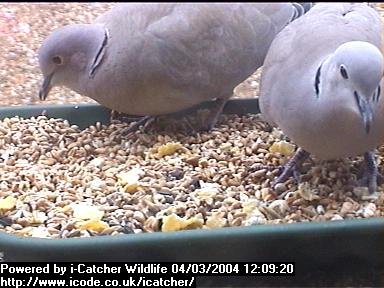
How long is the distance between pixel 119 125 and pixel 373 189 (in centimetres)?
63

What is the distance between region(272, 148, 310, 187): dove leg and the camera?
64.4 inches

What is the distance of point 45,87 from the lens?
1.73 meters

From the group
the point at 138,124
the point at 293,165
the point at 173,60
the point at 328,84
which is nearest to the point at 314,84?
the point at 328,84

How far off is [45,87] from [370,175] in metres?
0.71

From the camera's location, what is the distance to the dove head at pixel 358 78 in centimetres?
134

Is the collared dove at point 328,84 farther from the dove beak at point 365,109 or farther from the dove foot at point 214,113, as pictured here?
the dove foot at point 214,113

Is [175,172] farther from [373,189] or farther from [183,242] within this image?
[373,189]

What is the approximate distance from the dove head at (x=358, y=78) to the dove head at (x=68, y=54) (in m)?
0.53

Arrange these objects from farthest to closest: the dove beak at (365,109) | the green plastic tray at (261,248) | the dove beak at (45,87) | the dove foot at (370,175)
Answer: the dove beak at (45,87), the dove foot at (370,175), the green plastic tray at (261,248), the dove beak at (365,109)

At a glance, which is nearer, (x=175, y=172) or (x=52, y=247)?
(x=52, y=247)

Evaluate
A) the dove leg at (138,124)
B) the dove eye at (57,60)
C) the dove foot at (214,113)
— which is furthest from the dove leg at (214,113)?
the dove eye at (57,60)

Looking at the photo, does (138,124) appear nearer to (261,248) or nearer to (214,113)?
(214,113)

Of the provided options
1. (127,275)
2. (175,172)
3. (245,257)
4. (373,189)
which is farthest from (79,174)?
(373,189)

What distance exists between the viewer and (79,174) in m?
1.70
